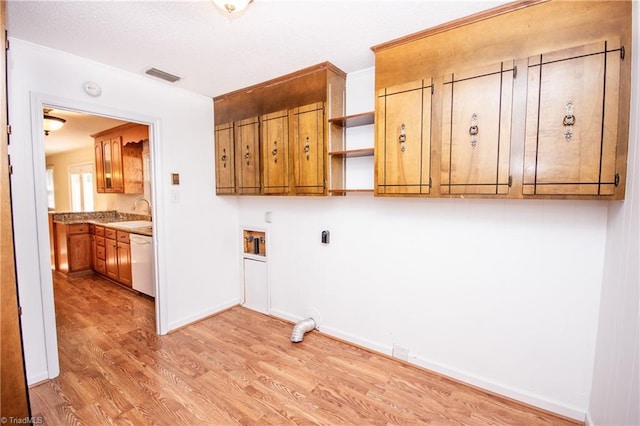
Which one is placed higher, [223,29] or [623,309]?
[223,29]

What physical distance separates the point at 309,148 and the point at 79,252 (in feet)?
15.1

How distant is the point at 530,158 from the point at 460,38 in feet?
2.76

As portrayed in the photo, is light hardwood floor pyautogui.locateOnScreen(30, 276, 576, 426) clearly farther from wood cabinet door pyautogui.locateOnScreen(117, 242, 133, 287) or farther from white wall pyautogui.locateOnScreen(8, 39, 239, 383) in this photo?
wood cabinet door pyautogui.locateOnScreen(117, 242, 133, 287)

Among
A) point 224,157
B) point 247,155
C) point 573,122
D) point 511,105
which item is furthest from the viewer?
point 224,157

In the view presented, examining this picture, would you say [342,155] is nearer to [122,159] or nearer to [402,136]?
[402,136]

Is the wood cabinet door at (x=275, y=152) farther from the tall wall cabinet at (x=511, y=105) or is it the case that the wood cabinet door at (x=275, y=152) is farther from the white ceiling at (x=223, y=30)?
the tall wall cabinet at (x=511, y=105)

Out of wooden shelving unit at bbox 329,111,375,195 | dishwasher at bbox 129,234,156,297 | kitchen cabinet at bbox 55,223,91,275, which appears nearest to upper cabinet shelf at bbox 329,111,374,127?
wooden shelving unit at bbox 329,111,375,195

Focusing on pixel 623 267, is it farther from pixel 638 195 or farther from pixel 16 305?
pixel 16 305

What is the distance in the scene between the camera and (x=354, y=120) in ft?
7.94

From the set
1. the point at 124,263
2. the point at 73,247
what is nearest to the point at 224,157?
the point at 124,263

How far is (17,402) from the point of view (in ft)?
3.93

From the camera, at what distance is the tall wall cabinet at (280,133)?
2.43m

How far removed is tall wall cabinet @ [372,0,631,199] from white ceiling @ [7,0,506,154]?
0.58ft

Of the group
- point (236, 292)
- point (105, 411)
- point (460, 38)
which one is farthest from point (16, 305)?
point (460, 38)
